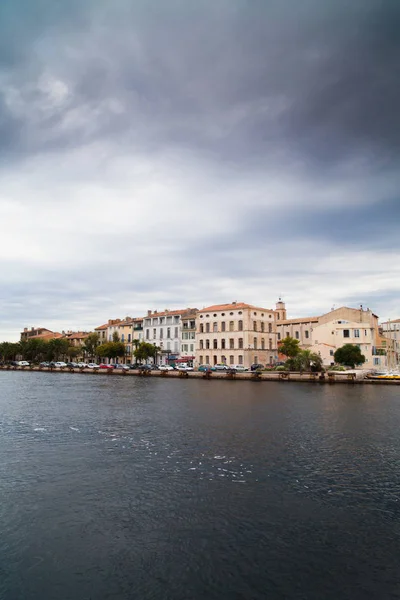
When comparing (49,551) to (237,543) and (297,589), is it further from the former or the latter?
(297,589)

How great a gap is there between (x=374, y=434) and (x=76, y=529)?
18200 millimetres

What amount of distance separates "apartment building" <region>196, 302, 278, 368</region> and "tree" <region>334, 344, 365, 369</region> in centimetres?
1930

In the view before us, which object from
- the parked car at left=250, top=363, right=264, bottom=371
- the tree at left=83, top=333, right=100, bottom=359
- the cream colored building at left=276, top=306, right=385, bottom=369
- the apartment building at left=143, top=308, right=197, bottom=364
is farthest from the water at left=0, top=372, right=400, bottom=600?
the tree at left=83, top=333, right=100, bottom=359

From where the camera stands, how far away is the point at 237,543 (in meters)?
10.9

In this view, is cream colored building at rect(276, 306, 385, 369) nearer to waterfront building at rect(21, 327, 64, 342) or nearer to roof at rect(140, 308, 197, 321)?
roof at rect(140, 308, 197, 321)

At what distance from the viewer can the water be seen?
9.27 meters

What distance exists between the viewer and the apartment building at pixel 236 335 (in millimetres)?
87375

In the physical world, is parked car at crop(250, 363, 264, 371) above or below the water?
above

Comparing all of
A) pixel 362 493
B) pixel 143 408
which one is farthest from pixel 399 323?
pixel 362 493

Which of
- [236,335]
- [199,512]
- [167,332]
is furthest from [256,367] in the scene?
[199,512]

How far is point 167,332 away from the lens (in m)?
102

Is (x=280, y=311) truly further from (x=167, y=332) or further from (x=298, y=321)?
(x=167, y=332)

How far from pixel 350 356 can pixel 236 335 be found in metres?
24.6

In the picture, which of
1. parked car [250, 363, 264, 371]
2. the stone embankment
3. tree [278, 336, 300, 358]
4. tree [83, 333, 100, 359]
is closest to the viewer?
the stone embankment
